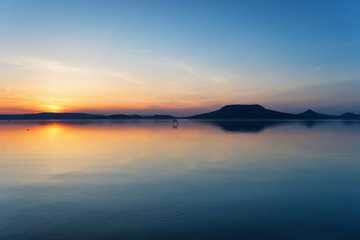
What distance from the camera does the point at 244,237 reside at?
8.09 m

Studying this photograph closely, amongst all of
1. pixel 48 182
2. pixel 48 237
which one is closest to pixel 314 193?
pixel 48 237

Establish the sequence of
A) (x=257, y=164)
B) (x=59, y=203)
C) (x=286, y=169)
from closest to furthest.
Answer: (x=59, y=203), (x=286, y=169), (x=257, y=164)

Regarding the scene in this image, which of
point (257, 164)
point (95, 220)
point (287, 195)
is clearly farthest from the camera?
point (257, 164)

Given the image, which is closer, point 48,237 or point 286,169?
point 48,237

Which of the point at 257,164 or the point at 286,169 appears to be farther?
the point at 257,164

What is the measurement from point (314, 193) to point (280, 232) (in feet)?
17.8

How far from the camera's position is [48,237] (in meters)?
8.12

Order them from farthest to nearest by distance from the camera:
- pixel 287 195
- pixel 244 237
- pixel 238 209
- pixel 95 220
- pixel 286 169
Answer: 1. pixel 286 169
2. pixel 287 195
3. pixel 238 209
4. pixel 95 220
5. pixel 244 237

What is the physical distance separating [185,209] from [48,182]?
9.34 metres

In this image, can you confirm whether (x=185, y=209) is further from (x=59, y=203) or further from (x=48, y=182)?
(x=48, y=182)

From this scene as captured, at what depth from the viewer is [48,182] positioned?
15.1 metres

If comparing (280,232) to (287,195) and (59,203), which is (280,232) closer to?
(287,195)

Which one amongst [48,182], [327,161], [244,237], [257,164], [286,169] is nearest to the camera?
[244,237]

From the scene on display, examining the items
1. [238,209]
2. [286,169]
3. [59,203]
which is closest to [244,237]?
[238,209]
